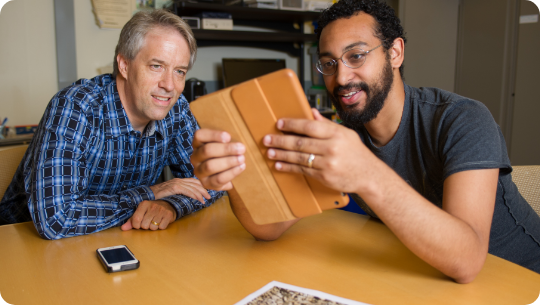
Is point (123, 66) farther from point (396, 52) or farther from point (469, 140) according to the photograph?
point (469, 140)

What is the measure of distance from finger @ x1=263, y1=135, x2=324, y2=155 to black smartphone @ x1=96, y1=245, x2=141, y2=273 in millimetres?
431

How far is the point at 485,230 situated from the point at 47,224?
1.13 metres

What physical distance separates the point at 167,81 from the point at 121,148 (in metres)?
0.31

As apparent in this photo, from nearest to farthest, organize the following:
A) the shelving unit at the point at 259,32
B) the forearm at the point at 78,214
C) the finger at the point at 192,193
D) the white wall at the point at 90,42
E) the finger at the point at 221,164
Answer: the finger at the point at 221,164
the forearm at the point at 78,214
the finger at the point at 192,193
the white wall at the point at 90,42
the shelving unit at the point at 259,32

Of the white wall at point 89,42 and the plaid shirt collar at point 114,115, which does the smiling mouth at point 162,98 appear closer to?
the plaid shirt collar at point 114,115

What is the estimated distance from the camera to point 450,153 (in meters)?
0.98

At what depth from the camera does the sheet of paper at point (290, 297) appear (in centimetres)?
75

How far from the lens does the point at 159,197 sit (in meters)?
1.44

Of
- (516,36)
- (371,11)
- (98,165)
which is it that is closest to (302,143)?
(371,11)

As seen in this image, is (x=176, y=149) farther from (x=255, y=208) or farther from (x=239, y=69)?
(x=239, y=69)

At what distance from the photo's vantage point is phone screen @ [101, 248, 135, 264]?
0.93 m

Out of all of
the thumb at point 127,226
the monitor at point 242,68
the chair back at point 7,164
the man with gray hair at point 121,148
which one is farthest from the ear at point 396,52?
the monitor at point 242,68

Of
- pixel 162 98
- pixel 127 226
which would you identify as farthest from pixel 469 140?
pixel 162 98

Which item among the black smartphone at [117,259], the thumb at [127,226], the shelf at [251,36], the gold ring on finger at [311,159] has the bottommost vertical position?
the thumb at [127,226]
